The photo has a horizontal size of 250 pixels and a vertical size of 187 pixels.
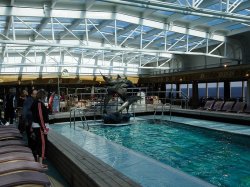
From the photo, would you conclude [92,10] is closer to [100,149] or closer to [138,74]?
[100,149]


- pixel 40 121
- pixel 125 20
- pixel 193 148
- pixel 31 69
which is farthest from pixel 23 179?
pixel 31 69

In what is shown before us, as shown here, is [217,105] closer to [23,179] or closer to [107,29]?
[107,29]

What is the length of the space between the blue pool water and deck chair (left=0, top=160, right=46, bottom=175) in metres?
3.33

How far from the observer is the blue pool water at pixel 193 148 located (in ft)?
19.6

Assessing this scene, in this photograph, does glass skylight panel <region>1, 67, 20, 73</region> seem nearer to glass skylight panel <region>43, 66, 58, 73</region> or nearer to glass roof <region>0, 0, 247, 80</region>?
glass roof <region>0, 0, 247, 80</region>

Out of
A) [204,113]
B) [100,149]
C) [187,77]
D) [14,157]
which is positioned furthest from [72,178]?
[187,77]

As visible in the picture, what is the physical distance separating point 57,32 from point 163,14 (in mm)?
8488

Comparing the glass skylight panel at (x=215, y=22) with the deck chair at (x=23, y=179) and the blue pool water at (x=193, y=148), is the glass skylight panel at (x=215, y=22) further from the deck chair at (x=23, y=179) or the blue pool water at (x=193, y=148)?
the deck chair at (x=23, y=179)

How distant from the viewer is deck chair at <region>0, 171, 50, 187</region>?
2.76 m

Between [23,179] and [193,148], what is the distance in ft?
20.9

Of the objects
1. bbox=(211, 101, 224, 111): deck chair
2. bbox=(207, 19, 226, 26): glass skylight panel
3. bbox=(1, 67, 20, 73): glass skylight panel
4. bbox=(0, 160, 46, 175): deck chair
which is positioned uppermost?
bbox=(207, 19, 226, 26): glass skylight panel

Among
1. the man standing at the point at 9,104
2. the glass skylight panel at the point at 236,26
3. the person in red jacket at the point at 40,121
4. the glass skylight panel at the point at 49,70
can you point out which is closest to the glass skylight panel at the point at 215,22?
the glass skylight panel at the point at 236,26

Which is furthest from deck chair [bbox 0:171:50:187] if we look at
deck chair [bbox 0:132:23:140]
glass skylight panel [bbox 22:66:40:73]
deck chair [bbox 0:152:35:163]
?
glass skylight panel [bbox 22:66:40:73]

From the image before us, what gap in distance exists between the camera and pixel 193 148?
27.8 feet
